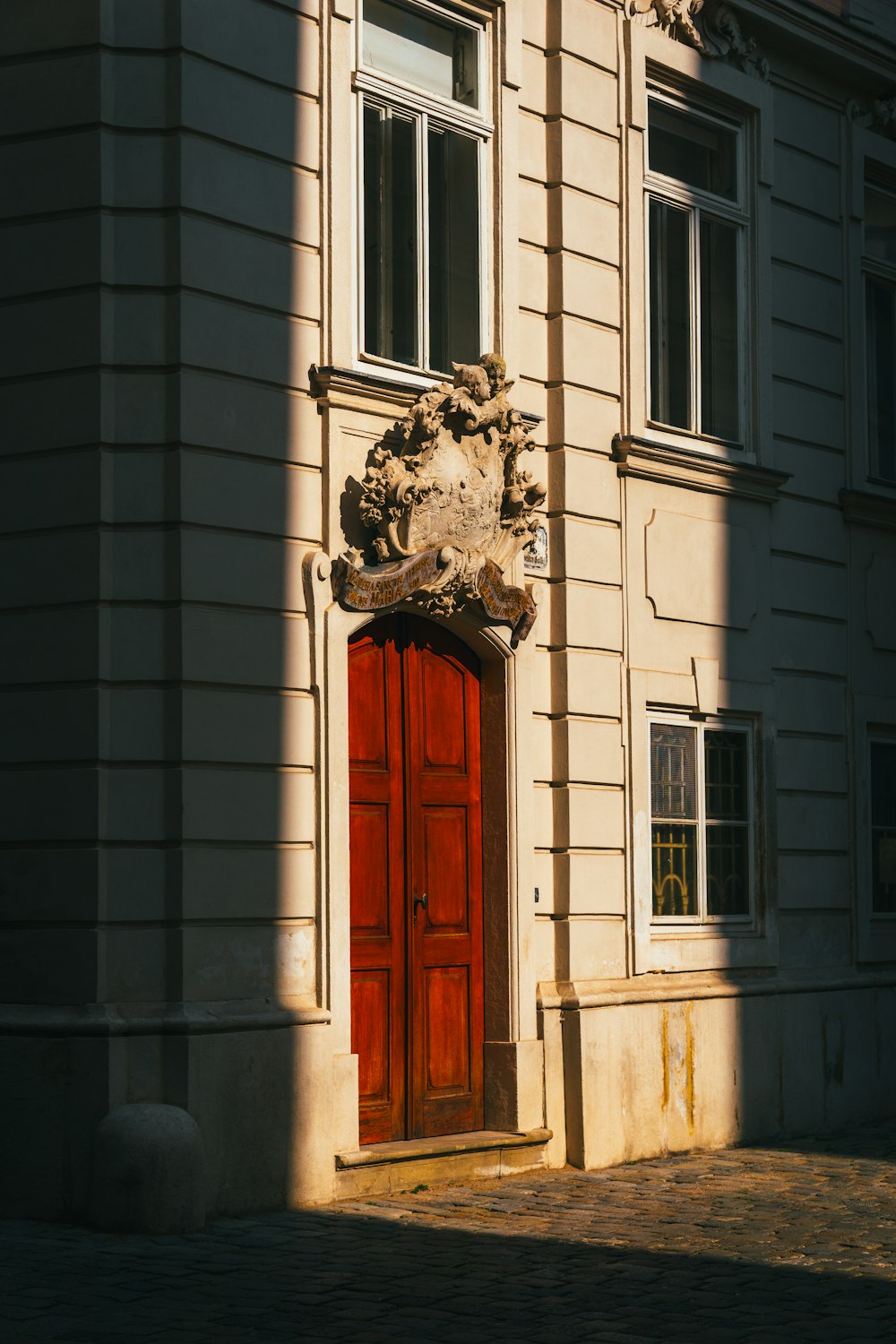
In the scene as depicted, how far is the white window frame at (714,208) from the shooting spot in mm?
12422

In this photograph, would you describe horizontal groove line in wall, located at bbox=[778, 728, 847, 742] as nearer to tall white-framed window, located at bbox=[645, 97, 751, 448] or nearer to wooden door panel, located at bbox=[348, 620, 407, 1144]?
tall white-framed window, located at bbox=[645, 97, 751, 448]

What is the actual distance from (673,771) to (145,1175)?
5.12m

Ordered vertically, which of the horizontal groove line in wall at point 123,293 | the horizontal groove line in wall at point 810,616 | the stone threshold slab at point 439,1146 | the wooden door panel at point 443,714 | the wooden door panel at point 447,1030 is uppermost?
the horizontal groove line in wall at point 123,293

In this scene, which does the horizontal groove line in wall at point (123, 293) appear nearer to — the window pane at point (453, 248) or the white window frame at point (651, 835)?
the window pane at point (453, 248)

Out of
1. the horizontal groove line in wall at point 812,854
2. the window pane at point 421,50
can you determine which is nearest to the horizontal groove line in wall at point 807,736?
the horizontal groove line in wall at point 812,854

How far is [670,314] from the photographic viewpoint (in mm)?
13000

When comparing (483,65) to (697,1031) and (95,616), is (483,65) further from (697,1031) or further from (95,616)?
(697,1031)

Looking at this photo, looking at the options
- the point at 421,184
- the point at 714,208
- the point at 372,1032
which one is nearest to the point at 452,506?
the point at 421,184

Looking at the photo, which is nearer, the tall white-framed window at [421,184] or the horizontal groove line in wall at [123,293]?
the horizontal groove line in wall at [123,293]

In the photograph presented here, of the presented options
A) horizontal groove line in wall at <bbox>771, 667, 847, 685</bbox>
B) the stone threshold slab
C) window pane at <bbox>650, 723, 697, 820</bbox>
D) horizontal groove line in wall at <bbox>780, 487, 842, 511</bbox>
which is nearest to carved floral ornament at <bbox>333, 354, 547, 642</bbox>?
window pane at <bbox>650, 723, 697, 820</bbox>

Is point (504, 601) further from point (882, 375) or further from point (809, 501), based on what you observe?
point (882, 375)

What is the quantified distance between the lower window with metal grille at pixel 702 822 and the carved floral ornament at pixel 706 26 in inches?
185

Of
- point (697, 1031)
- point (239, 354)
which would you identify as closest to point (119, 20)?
point (239, 354)

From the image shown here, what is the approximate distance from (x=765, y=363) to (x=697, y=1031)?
Answer: 15.5 feet
